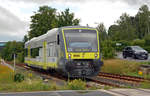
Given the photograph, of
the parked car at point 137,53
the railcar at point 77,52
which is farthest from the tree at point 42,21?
the railcar at point 77,52

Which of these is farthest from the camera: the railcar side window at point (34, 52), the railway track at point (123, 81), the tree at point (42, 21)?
the tree at point (42, 21)

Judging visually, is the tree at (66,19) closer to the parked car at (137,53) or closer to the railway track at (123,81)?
the parked car at (137,53)

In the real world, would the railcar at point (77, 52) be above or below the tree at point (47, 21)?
below

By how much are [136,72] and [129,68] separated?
1170mm

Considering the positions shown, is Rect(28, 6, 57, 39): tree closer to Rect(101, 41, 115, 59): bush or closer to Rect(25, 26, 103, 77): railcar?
Rect(101, 41, 115, 59): bush

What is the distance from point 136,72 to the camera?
24.1 metres

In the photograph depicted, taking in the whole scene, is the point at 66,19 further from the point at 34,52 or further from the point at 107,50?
the point at 34,52

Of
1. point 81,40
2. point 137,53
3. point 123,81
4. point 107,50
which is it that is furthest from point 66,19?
point 123,81

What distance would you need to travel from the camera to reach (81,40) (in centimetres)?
1728

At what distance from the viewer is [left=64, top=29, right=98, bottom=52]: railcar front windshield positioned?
664 inches

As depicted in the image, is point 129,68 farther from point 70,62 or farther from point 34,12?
point 34,12

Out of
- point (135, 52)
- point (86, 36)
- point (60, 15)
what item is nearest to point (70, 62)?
point (86, 36)

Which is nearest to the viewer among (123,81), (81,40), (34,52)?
(123,81)

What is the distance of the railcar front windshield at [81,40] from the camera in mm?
16875
